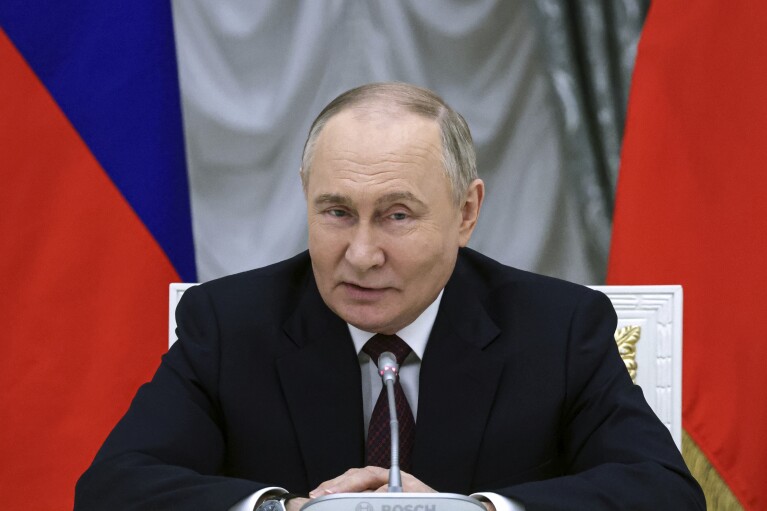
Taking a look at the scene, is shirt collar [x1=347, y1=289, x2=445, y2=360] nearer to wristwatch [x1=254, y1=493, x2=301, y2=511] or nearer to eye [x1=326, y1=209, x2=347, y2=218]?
eye [x1=326, y1=209, x2=347, y2=218]

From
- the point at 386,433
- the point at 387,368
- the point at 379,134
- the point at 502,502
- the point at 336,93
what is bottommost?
the point at 502,502

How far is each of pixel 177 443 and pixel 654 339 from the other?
4.34 feet

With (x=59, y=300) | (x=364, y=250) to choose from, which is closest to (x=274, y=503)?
(x=364, y=250)

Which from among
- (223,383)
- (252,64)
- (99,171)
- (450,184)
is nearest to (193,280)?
(99,171)

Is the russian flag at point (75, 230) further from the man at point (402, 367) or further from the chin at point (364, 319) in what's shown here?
the chin at point (364, 319)

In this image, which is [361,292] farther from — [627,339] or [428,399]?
[627,339]

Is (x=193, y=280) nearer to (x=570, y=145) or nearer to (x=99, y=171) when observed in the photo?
(x=99, y=171)

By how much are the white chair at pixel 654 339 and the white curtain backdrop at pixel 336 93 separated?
47 centimetres

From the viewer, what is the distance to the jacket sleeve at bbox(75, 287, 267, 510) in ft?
5.62

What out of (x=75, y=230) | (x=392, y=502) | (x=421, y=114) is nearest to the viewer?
(x=392, y=502)

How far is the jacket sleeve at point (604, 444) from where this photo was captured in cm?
171

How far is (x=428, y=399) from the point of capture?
1997 mm

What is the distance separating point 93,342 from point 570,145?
5.13 feet

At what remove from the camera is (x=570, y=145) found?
9.95 feet
